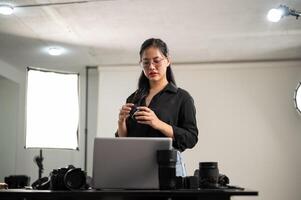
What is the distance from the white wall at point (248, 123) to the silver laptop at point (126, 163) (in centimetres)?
318

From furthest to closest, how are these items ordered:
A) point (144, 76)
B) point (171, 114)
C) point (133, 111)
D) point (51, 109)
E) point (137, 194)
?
point (51, 109) < point (144, 76) < point (171, 114) < point (133, 111) < point (137, 194)

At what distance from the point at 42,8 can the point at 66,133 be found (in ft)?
4.76

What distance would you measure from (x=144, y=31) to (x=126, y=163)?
95.6 inches

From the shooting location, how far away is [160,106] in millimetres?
1321

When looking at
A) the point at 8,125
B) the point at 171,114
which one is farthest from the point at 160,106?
the point at 8,125

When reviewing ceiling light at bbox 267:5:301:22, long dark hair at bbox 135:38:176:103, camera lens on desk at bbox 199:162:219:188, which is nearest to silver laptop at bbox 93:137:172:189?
camera lens on desk at bbox 199:162:219:188

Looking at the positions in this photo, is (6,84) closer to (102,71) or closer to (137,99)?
(102,71)

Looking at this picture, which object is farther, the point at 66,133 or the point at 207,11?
the point at 66,133

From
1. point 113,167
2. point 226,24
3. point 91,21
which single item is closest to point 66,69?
point 91,21

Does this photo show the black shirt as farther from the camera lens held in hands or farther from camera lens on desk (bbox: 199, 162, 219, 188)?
camera lens on desk (bbox: 199, 162, 219, 188)

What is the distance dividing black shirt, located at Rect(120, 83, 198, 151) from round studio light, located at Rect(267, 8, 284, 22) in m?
1.77

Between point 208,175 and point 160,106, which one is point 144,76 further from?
point 208,175

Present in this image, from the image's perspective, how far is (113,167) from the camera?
98 centimetres

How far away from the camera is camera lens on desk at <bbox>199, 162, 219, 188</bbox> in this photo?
0.98 m
